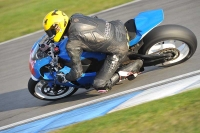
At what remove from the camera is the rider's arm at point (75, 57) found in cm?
622

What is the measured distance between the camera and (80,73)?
21.3 ft

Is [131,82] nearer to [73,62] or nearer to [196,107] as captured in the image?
[73,62]

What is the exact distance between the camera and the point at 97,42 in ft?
20.8

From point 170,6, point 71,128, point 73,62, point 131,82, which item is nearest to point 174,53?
point 131,82

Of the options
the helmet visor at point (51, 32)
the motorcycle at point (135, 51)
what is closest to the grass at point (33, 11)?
the motorcycle at point (135, 51)

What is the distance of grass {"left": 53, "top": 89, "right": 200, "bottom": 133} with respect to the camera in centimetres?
484

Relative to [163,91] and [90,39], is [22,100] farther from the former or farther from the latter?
[163,91]

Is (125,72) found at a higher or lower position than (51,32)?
lower

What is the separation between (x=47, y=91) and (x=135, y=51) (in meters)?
1.78

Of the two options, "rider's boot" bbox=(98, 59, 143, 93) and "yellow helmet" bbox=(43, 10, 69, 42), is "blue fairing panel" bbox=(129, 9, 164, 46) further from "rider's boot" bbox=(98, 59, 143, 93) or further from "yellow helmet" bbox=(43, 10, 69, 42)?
"yellow helmet" bbox=(43, 10, 69, 42)

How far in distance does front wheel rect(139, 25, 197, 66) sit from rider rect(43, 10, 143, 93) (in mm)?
358

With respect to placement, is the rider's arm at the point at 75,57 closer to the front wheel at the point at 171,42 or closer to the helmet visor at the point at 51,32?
the helmet visor at the point at 51,32

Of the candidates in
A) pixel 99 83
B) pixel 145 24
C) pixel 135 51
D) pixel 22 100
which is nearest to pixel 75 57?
pixel 99 83

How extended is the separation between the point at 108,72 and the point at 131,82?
756 millimetres
